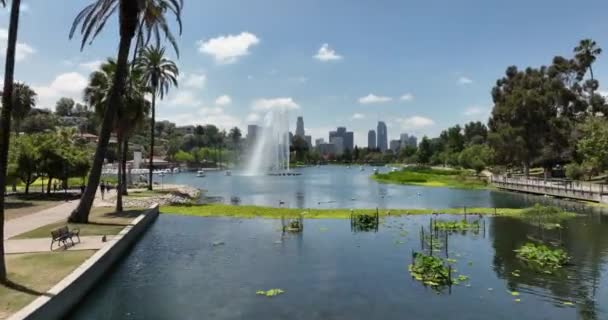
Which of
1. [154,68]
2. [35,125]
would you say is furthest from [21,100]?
[35,125]

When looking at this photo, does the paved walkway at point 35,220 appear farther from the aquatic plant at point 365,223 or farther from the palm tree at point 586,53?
the palm tree at point 586,53

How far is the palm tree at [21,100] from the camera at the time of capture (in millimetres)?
68188

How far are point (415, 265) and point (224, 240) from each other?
12854 mm

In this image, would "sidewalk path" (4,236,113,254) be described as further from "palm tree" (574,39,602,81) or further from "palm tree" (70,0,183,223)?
"palm tree" (574,39,602,81)

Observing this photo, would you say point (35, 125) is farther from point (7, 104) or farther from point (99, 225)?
point (7, 104)

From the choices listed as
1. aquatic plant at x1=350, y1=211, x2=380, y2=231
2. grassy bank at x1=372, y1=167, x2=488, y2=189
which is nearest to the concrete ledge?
aquatic plant at x1=350, y1=211, x2=380, y2=231

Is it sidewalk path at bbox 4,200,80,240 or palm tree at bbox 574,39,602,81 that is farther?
palm tree at bbox 574,39,602,81

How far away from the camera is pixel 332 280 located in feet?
64.9

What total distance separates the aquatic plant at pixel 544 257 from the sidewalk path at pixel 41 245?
22.3 metres

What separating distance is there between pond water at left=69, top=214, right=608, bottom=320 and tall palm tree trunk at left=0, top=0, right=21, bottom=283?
14.2ft

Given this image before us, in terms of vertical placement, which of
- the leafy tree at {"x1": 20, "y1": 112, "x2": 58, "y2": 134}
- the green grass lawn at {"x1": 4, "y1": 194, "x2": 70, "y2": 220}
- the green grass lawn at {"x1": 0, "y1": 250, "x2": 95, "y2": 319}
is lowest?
the green grass lawn at {"x1": 0, "y1": 250, "x2": 95, "y2": 319}

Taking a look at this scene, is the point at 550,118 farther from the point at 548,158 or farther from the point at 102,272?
the point at 102,272

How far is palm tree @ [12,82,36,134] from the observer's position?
6819 centimetres

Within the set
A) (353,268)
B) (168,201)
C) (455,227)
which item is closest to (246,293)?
(353,268)
